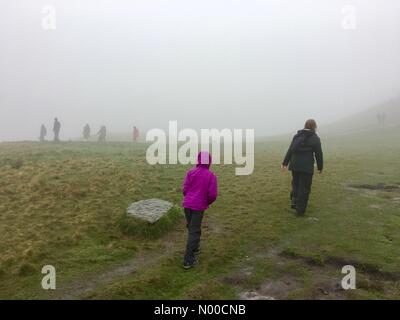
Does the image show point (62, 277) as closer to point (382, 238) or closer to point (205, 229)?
point (205, 229)

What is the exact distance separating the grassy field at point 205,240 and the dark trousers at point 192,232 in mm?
431

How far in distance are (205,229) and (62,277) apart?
5.44 m

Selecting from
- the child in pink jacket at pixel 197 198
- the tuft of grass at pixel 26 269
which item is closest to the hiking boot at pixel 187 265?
the child in pink jacket at pixel 197 198

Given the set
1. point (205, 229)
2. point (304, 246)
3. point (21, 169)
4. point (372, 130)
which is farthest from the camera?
point (372, 130)

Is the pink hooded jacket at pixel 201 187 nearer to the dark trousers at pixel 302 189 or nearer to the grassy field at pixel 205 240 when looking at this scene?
the grassy field at pixel 205 240

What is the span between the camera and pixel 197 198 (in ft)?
38.4

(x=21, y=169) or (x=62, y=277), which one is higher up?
(x=21, y=169)

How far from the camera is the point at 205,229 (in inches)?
590

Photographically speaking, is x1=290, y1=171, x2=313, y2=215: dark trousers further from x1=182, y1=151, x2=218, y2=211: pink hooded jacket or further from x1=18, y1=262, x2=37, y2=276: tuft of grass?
x1=18, y1=262, x2=37, y2=276: tuft of grass

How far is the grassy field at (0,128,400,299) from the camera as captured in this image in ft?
34.6

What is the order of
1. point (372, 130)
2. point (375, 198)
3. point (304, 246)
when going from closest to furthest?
point (304, 246)
point (375, 198)
point (372, 130)

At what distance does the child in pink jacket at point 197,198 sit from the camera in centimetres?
1173

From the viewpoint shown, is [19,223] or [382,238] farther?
[19,223]
